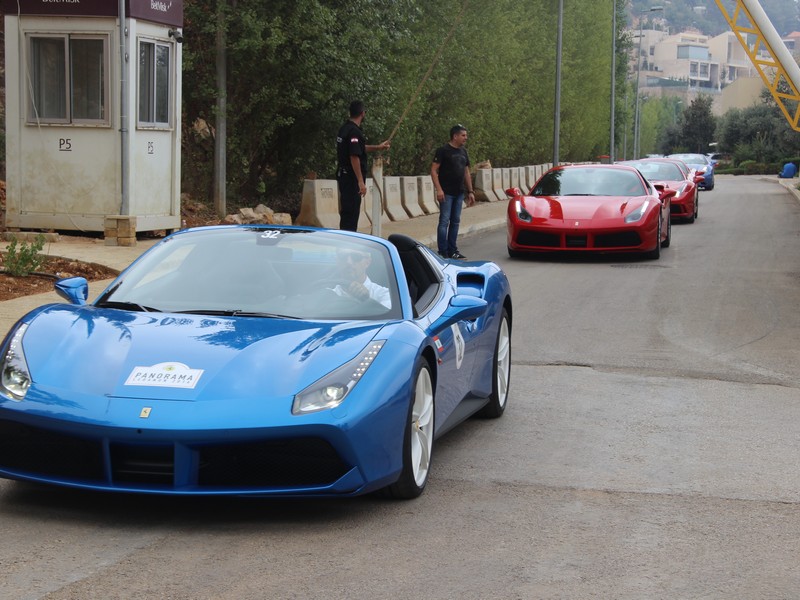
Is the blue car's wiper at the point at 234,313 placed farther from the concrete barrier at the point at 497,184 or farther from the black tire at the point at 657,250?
the concrete barrier at the point at 497,184

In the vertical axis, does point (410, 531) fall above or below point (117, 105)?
below

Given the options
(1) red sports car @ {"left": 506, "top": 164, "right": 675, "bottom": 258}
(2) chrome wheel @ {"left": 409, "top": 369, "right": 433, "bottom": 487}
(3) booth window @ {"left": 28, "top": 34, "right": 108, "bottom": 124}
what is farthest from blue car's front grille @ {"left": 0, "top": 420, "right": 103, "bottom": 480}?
(1) red sports car @ {"left": 506, "top": 164, "right": 675, "bottom": 258}

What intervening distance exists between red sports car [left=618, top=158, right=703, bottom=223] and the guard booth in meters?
13.6

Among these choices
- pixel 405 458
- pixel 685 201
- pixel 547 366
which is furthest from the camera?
pixel 685 201

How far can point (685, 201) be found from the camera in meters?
28.6

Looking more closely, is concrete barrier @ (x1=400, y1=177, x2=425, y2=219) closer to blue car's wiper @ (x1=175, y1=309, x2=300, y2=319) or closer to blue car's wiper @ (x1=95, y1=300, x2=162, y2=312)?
blue car's wiper @ (x1=95, y1=300, x2=162, y2=312)

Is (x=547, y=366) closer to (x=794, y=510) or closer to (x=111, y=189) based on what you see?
(x=794, y=510)

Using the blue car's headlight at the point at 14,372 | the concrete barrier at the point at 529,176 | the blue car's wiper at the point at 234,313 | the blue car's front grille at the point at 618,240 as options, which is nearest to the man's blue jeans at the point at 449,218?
the blue car's front grille at the point at 618,240

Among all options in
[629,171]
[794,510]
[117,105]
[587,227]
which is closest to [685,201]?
[629,171]

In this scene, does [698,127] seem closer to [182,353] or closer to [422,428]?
[422,428]

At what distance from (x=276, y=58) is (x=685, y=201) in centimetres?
1049

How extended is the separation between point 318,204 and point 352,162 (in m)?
5.62

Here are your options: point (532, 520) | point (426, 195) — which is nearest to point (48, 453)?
point (532, 520)

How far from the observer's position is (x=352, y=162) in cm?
1664
